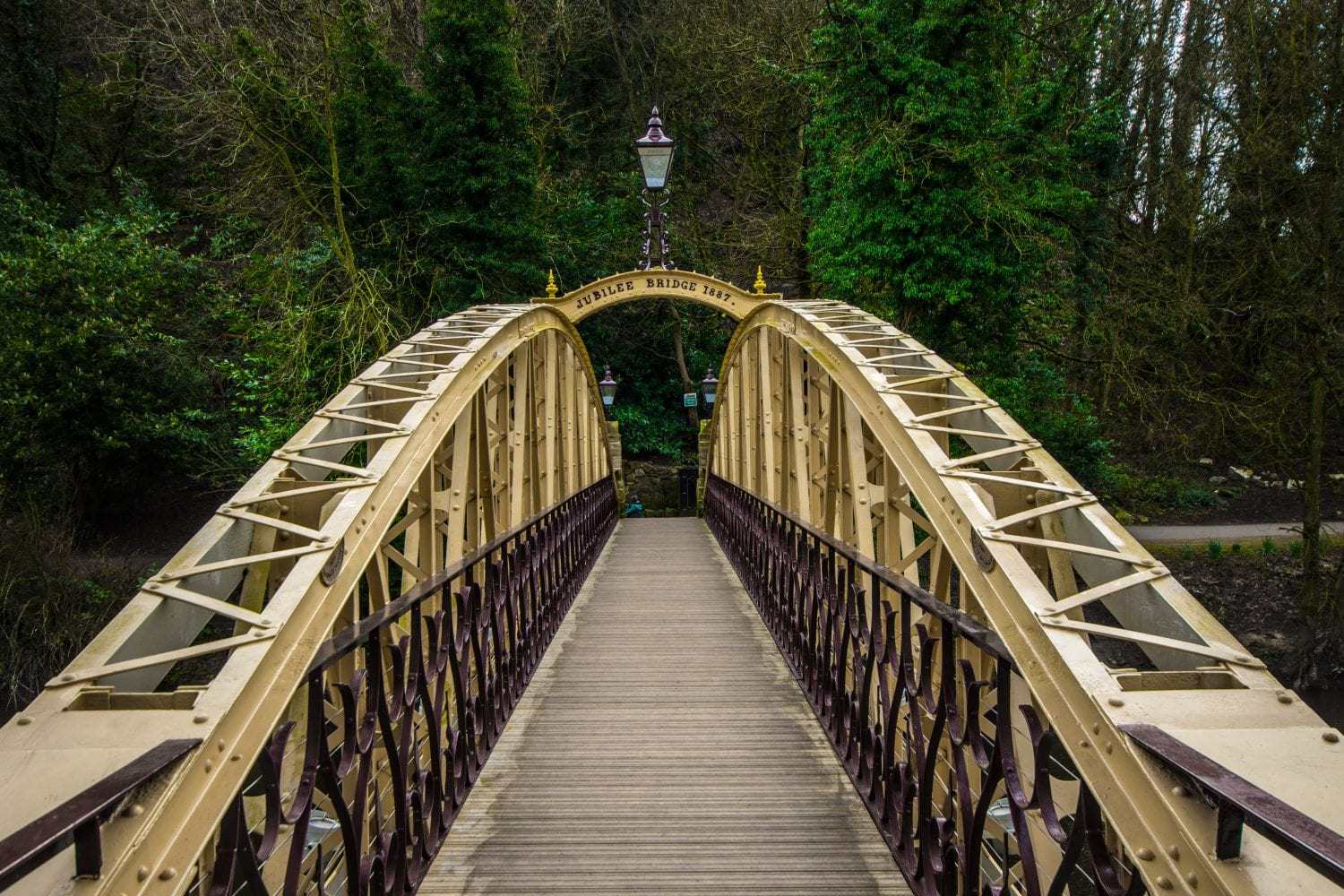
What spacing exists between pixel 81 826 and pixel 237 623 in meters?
1.94

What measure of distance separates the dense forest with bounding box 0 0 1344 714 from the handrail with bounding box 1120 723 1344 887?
35.6ft

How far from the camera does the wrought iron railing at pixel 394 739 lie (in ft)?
7.86

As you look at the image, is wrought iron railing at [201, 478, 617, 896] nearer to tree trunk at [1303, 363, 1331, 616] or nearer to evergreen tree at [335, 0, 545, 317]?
evergreen tree at [335, 0, 545, 317]

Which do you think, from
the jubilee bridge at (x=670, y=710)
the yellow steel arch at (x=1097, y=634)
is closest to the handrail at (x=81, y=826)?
the jubilee bridge at (x=670, y=710)

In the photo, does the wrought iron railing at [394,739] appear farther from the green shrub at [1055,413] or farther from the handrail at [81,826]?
the green shrub at [1055,413]

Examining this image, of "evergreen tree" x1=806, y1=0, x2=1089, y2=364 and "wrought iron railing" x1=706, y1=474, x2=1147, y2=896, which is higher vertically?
"evergreen tree" x1=806, y1=0, x2=1089, y2=364

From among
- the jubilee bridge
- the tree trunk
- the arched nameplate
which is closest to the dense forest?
the tree trunk

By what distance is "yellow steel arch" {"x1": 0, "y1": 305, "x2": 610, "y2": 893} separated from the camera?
6.64ft

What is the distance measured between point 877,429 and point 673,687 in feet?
6.70

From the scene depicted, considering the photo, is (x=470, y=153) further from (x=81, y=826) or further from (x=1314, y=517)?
(x=81, y=826)

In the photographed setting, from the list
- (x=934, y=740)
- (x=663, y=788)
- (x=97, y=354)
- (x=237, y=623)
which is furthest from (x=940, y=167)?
Result: (x=97, y=354)

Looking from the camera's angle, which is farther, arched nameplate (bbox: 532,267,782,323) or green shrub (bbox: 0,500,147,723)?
arched nameplate (bbox: 532,267,782,323)

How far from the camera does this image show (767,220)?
19.6 metres

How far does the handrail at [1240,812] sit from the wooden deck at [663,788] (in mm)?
1490
